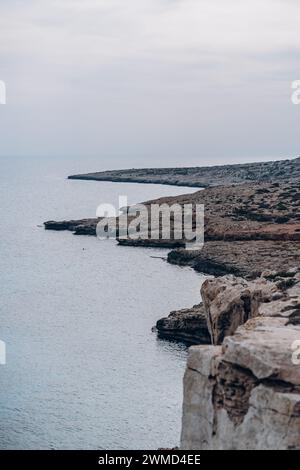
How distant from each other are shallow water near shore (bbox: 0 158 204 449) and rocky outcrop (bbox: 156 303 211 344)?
72 centimetres

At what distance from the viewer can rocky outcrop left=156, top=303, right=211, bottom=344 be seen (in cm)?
4731

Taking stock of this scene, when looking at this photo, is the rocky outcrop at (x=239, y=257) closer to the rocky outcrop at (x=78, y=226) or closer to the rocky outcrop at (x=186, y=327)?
the rocky outcrop at (x=186, y=327)

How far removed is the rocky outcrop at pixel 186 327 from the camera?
155 ft

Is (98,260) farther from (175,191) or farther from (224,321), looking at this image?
(175,191)

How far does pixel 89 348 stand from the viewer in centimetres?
4769

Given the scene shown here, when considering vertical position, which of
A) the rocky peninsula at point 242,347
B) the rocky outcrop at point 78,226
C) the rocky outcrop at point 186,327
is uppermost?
the rocky peninsula at point 242,347

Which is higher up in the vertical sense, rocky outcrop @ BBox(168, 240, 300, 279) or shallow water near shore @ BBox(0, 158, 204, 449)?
rocky outcrop @ BBox(168, 240, 300, 279)

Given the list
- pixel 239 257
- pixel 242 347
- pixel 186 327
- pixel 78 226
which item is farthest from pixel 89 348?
pixel 78 226

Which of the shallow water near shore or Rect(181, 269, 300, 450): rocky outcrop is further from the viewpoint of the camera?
the shallow water near shore
